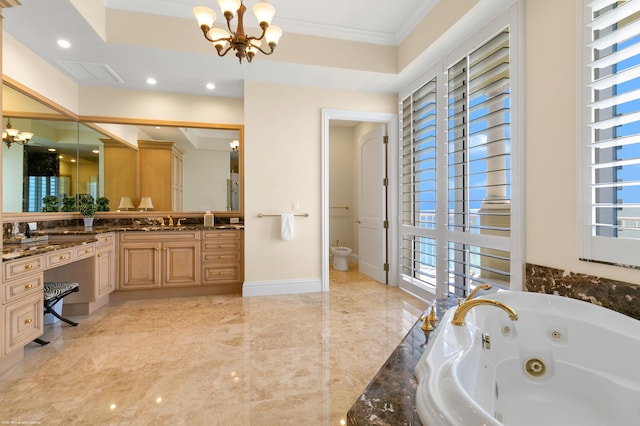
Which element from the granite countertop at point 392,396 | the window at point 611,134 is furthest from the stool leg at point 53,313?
the window at point 611,134

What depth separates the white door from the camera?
13.9 feet

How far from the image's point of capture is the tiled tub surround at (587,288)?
159 centimetres

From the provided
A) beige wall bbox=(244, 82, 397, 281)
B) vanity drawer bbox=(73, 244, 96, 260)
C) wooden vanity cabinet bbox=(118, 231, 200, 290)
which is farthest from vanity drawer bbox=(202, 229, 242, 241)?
vanity drawer bbox=(73, 244, 96, 260)

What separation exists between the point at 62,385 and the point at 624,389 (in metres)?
3.00

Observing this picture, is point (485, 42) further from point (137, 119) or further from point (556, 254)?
point (137, 119)

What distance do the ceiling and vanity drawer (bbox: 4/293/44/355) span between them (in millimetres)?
2289

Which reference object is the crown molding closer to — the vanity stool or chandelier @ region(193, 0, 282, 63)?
chandelier @ region(193, 0, 282, 63)

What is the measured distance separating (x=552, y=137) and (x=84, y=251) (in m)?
4.05

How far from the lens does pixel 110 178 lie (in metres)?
3.95

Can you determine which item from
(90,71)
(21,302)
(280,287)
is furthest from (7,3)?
(280,287)

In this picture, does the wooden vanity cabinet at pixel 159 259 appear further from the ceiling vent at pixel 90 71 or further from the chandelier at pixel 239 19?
the chandelier at pixel 239 19

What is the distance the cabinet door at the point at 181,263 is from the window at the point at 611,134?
371 centimetres

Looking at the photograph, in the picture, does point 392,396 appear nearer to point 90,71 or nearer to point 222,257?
point 222,257

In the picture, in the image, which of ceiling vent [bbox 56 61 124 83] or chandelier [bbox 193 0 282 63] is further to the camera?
ceiling vent [bbox 56 61 124 83]
